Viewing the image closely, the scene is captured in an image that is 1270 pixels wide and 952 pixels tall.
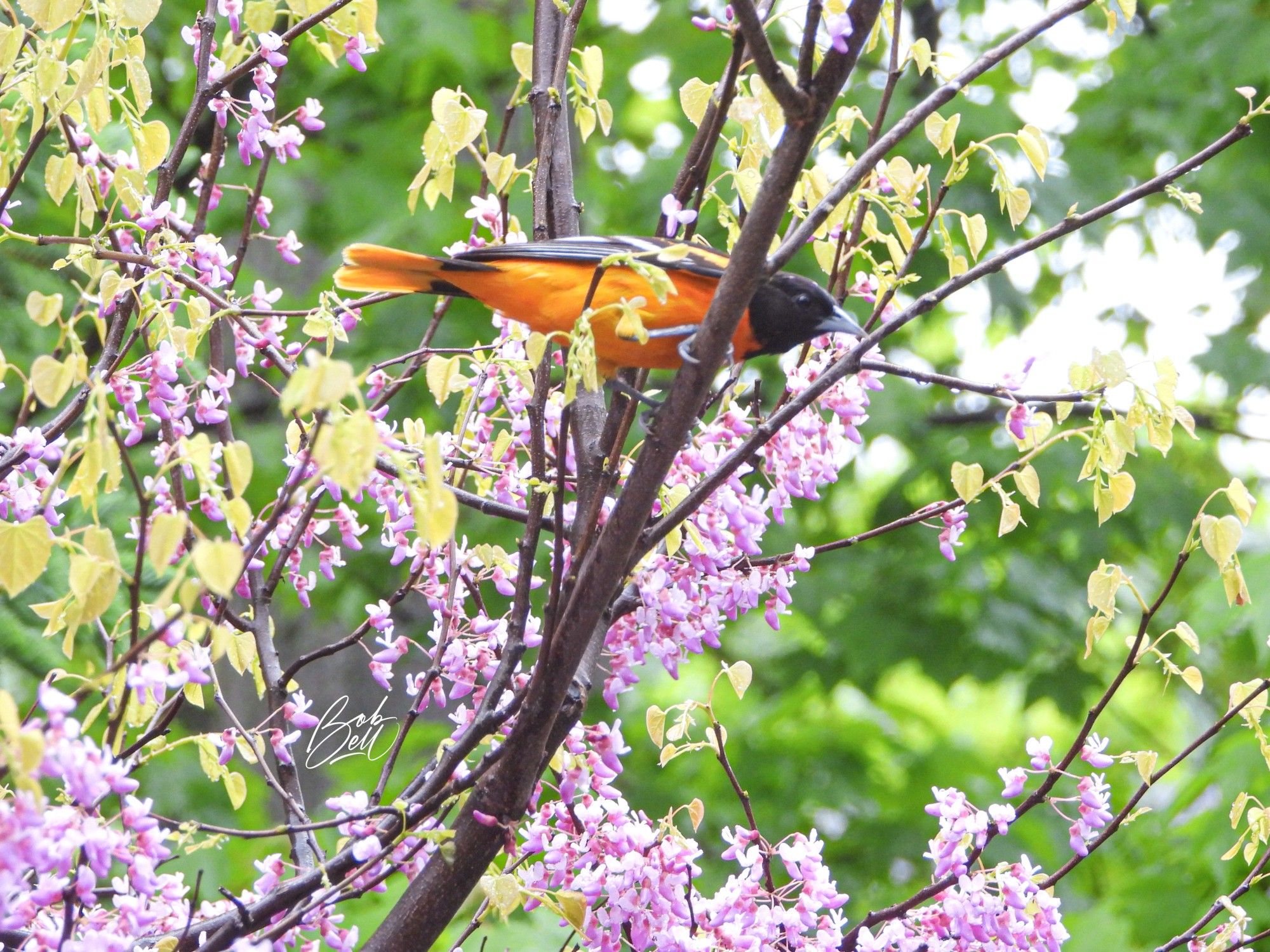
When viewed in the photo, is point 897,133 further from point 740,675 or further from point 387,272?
point 387,272

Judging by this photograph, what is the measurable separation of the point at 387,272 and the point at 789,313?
2.59ft

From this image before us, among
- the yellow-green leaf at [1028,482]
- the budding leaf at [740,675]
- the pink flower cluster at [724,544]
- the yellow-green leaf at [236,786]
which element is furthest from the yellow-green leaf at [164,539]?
the yellow-green leaf at [1028,482]

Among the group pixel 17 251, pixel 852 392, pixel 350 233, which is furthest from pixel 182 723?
pixel 852 392

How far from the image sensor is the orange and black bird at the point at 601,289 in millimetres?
2336

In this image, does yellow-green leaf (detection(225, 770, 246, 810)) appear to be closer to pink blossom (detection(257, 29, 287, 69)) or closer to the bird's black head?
pink blossom (detection(257, 29, 287, 69))

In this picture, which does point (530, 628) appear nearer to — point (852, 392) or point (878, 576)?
point (852, 392)

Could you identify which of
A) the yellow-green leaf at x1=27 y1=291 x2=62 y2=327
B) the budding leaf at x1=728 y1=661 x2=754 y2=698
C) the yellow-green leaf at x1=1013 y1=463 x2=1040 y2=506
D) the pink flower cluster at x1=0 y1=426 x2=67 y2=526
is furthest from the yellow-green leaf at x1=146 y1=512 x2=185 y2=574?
the yellow-green leaf at x1=1013 y1=463 x2=1040 y2=506

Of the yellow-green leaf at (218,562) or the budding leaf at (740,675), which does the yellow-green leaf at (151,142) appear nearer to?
the yellow-green leaf at (218,562)

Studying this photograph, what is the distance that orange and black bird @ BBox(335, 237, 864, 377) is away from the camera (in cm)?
234

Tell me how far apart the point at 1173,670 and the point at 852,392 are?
68cm

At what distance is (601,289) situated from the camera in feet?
8.25

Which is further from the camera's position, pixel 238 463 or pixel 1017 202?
pixel 1017 202

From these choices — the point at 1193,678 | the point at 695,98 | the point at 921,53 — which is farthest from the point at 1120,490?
the point at 695,98

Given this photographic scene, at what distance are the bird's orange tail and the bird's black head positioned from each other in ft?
2.04
